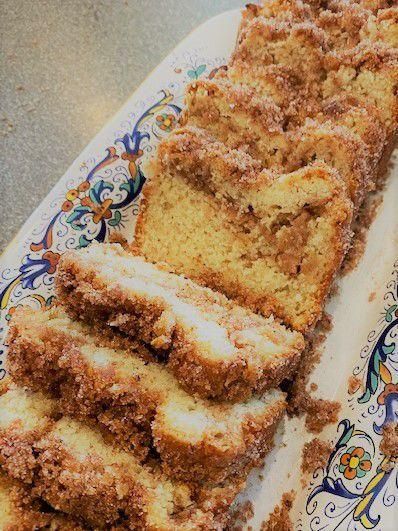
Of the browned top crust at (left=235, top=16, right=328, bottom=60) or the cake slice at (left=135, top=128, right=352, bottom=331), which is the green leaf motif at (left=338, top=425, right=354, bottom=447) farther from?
the browned top crust at (left=235, top=16, right=328, bottom=60)

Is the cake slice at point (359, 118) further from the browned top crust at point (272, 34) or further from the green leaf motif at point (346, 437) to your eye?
the green leaf motif at point (346, 437)

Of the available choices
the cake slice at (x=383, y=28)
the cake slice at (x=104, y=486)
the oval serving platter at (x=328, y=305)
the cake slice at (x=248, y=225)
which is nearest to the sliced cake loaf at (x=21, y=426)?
the cake slice at (x=104, y=486)

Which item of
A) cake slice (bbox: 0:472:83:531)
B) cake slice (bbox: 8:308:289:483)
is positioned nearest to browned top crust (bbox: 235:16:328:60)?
cake slice (bbox: 8:308:289:483)

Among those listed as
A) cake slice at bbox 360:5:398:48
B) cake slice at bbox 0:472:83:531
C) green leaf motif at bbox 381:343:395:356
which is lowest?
cake slice at bbox 0:472:83:531

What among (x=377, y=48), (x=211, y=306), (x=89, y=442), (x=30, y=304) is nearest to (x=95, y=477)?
(x=89, y=442)

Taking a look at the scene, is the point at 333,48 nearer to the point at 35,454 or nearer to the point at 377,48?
the point at 377,48

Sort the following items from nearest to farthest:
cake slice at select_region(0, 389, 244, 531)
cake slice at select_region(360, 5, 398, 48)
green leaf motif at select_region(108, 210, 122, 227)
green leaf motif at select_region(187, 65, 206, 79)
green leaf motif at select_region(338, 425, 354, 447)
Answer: cake slice at select_region(0, 389, 244, 531) → green leaf motif at select_region(338, 425, 354, 447) → cake slice at select_region(360, 5, 398, 48) → green leaf motif at select_region(108, 210, 122, 227) → green leaf motif at select_region(187, 65, 206, 79)
